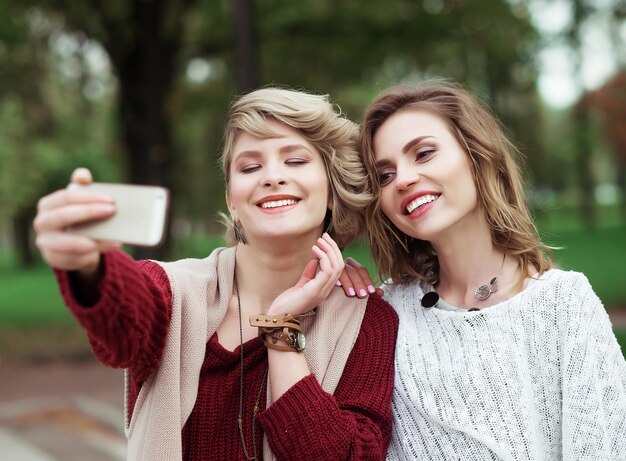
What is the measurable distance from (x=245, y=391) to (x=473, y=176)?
111 cm

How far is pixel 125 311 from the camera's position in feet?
5.87

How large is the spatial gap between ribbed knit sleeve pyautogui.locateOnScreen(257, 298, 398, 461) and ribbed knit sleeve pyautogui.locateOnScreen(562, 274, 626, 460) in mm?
564

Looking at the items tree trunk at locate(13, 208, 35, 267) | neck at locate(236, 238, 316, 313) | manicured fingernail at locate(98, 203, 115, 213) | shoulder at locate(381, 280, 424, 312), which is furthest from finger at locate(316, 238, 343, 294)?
tree trunk at locate(13, 208, 35, 267)

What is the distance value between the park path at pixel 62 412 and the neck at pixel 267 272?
4149mm

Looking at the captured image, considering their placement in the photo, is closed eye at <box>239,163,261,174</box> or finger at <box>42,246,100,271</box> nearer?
finger at <box>42,246,100,271</box>

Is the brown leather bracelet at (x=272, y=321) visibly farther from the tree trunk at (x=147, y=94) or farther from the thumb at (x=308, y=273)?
the tree trunk at (x=147, y=94)

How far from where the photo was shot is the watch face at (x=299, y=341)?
85.7 inches

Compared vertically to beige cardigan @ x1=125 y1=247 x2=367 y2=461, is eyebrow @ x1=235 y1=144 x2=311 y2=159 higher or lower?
higher

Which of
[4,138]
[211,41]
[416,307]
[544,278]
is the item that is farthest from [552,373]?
[4,138]

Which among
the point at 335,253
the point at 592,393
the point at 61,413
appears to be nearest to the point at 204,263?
the point at 335,253

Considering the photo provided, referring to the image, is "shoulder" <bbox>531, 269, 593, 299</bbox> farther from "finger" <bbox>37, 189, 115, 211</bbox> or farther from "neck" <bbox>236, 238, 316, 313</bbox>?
"finger" <bbox>37, 189, 115, 211</bbox>

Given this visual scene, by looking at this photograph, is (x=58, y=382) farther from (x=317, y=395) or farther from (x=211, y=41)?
(x=317, y=395)

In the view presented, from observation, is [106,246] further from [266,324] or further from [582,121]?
[582,121]

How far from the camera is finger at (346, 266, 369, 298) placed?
2434 mm
